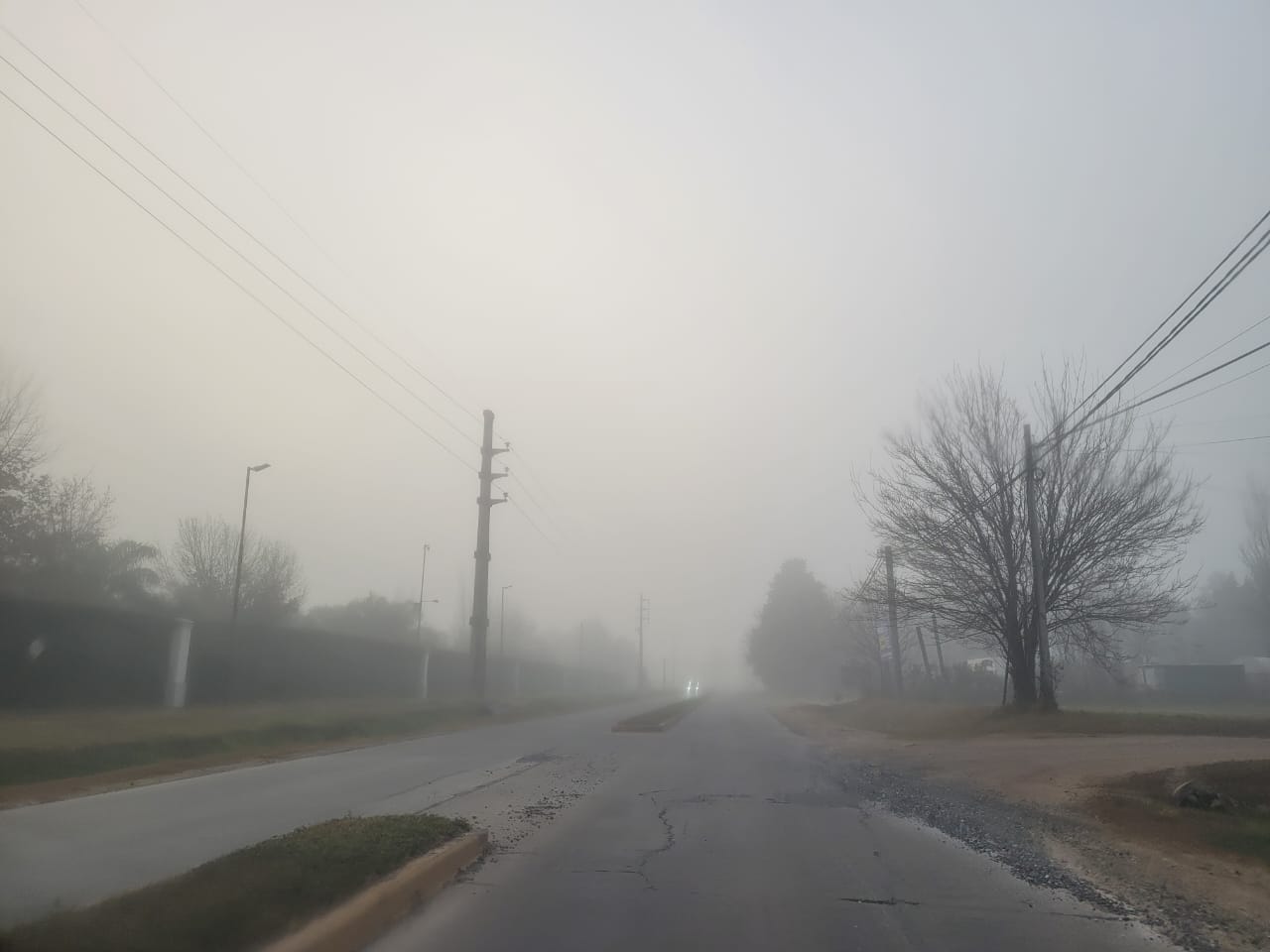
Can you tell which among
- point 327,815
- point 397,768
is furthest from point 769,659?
point 327,815

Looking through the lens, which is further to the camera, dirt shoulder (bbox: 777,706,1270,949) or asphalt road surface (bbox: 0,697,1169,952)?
dirt shoulder (bbox: 777,706,1270,949)

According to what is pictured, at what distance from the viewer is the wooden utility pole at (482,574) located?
3972 centimetres

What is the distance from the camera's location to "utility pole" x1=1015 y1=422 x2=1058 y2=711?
1001 inches

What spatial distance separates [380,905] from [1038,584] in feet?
75.1

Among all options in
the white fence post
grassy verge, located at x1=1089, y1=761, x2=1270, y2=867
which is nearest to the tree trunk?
grassy verge, located at x1=1089, y1=761, x2=1270, y2=867

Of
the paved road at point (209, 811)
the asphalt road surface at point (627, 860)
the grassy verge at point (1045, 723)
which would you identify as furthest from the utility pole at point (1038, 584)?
the paved road at point (209, 811)

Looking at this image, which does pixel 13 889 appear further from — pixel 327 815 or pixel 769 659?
pixel 769 659

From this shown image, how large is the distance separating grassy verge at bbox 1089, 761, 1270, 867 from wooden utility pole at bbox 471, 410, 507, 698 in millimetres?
29994

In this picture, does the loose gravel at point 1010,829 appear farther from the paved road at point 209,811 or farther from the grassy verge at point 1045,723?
the grassy verge at point 1045,723

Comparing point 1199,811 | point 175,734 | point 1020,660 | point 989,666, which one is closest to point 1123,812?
point 1199,811

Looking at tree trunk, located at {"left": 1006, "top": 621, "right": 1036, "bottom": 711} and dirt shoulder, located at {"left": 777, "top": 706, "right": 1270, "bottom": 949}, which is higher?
tree trunk, located at {"left": 1006, "top": 621, "right": 1036, "bottom": 711}

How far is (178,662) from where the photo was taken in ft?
101

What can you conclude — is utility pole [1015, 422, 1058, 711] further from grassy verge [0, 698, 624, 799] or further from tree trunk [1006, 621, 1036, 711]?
grassy verge [0, 698, 624, 799]

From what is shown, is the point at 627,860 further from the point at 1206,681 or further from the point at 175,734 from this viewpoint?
the point at 1206,681
